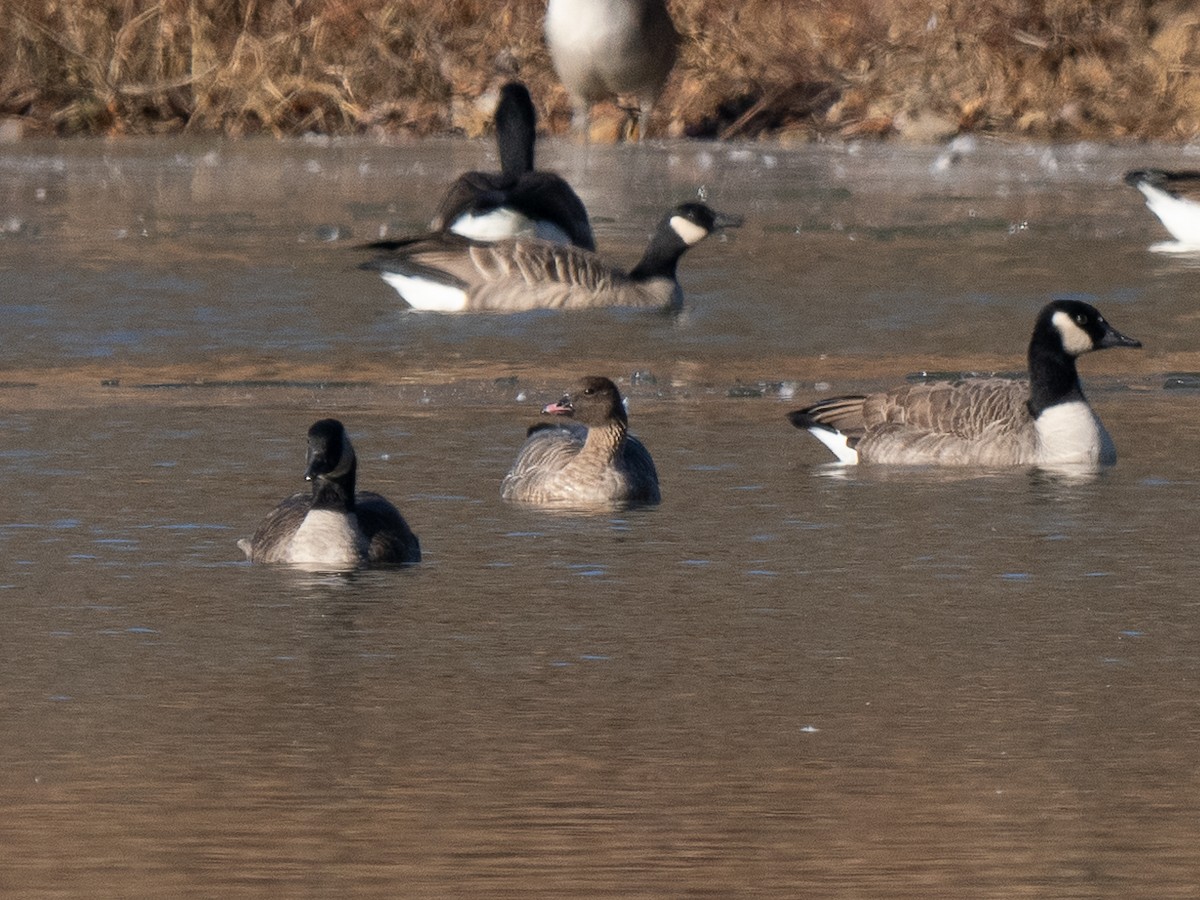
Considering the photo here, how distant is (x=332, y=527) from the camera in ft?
24.4

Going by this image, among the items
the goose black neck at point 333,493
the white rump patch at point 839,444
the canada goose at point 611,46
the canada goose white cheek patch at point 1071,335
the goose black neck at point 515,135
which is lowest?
the white rump patch at point 839,444

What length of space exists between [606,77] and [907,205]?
6026 mm

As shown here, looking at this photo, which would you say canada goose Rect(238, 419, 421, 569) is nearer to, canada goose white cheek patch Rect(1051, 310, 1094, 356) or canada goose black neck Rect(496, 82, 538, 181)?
canada goose white cheek patch Rect(1051, 310, 1094, 356)

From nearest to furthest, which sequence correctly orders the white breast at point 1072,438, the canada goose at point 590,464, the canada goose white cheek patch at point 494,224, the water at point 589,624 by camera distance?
the water at point 589,624
the canada goose at point 590,464
the white breast at point 1072,438
the canada goose white cheek patch at point 494,224

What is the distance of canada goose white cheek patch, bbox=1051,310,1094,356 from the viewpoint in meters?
9.75

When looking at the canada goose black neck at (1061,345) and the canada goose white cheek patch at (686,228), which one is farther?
the canada goose white cheek patch at (686,228)

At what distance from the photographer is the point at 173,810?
4.88m

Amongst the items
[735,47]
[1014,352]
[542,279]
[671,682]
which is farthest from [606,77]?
[671,682]

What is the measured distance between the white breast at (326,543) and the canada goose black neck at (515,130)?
35.1 feet

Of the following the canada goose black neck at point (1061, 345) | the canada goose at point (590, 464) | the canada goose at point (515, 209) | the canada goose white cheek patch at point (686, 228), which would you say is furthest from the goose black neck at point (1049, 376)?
the canada goose at point (515, 209)

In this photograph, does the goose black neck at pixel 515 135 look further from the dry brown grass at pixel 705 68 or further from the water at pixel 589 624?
the dry brown grass at pixel 705 68

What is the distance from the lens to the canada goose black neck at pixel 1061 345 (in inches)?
377

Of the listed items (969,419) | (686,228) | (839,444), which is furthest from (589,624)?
(686,228)

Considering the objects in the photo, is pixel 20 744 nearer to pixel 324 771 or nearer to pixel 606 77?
pixel 324 771
